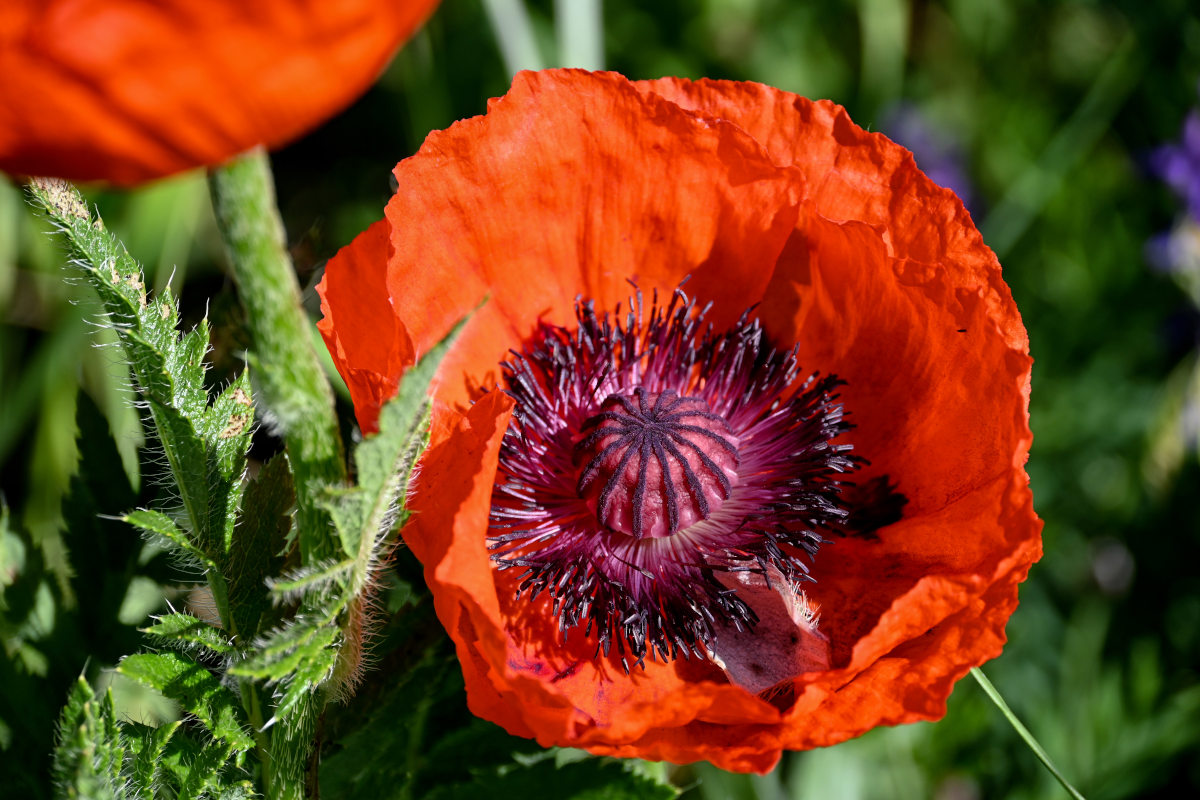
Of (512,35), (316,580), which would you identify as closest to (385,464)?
(316,580)

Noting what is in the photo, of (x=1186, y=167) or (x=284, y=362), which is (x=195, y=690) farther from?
(x=1186, y=167)

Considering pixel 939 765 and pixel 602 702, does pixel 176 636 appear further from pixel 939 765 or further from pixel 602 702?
pixel 939 765

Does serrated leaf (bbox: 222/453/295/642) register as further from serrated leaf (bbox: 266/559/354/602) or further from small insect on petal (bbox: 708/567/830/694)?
small insect on petal (bbox: 708/567/830/694)

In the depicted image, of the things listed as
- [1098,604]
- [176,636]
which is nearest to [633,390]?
[176,636]

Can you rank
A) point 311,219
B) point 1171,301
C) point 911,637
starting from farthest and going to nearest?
point 311,219, point 1171,301, point 911,637

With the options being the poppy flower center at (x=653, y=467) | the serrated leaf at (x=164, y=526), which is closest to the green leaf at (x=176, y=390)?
the serrated leaf at (x=164, y=526)

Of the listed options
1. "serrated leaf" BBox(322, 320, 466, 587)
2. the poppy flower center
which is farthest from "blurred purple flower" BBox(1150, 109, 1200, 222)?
"serrated leaf" BBox(322, 320, 466, 587)
